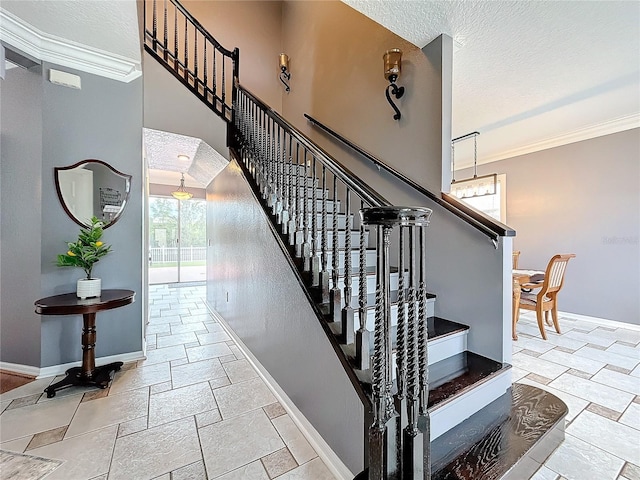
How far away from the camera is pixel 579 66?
2549mm

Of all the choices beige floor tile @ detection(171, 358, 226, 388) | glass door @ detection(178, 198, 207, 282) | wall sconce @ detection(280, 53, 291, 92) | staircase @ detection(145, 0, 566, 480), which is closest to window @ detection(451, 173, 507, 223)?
staircase @ detection(145, 0, 566, 480)

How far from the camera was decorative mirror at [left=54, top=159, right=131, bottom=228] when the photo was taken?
2502 millimetres

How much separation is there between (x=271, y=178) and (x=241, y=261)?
3.66ft

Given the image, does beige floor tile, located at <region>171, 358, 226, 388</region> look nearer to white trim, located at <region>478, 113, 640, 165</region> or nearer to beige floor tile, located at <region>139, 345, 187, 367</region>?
beige floor tile, located at <region>139, 345, 187, 367</region>

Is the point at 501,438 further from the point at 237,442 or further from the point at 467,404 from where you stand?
the point at 237,442

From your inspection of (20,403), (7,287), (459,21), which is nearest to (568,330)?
(459,21)

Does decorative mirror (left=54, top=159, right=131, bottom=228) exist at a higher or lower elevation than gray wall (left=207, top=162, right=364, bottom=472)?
higher

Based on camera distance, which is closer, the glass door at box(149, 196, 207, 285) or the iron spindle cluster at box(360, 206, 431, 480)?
the iron spindle cluster at box(360, 206, 431, 480)

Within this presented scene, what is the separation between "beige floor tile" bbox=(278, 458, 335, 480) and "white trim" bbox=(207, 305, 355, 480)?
3 centimetres

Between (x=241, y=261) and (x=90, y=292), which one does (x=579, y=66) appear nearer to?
(x=241, y=261)

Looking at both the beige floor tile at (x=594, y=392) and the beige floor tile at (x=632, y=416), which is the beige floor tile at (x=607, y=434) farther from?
the beige floor tile at (x=594, y=392)

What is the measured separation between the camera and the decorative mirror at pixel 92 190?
2502 mm

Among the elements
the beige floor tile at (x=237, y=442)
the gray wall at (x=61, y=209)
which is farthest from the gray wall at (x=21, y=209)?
the beige floor tile at (x=237, y=442)

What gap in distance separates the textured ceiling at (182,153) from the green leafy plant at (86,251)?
3.93 ft
